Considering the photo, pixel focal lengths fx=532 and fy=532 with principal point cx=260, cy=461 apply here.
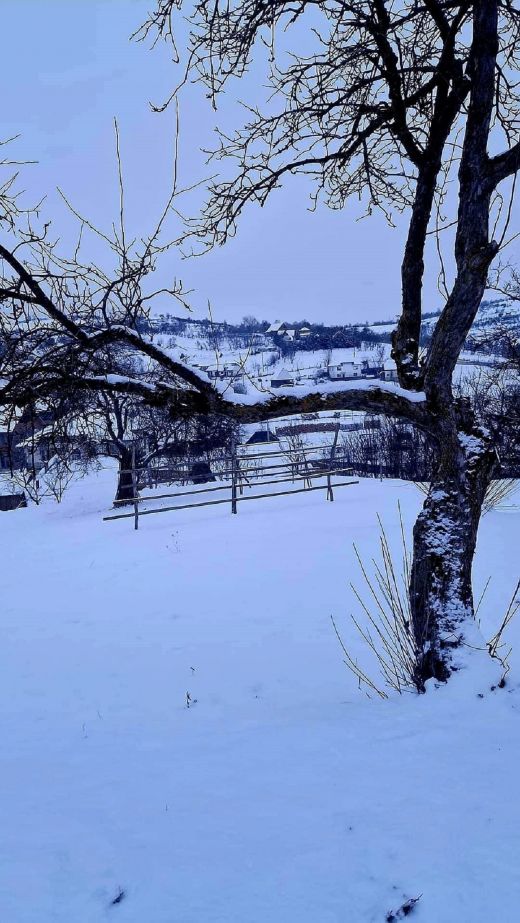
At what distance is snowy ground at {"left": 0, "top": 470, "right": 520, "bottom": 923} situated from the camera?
6.36 feet

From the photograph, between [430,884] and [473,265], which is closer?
[430,884]

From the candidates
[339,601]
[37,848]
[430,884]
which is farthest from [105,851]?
[339,601]

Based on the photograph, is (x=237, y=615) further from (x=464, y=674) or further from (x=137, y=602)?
(x=464, y=674)

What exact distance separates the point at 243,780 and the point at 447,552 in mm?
1772

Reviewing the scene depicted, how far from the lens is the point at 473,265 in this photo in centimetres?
308

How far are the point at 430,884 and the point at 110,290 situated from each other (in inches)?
116

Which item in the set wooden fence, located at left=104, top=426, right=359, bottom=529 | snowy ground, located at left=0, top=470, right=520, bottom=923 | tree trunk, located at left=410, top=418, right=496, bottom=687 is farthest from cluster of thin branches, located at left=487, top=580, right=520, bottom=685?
wooden fence, located at left=104, top=426, right=359, bottom=529

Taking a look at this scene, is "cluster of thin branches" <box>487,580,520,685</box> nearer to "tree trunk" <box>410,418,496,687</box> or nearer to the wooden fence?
"tree trunk" <box>410,418,496,687</box>

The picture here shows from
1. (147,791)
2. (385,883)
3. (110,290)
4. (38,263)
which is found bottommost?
(147,791)

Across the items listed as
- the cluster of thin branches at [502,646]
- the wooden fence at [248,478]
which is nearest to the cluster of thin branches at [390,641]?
the cluster of thin branches at [502,646]

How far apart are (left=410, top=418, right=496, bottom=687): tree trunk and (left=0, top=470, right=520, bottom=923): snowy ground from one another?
287 millimetres

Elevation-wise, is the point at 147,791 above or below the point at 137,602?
above

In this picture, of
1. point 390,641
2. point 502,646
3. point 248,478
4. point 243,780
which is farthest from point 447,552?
point 248,478

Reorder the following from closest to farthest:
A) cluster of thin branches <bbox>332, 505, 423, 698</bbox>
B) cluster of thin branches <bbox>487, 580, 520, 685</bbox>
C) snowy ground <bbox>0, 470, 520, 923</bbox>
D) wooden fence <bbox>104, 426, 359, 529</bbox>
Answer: snowy ground <bbox>0, 470, 520, 923</bbox>, cluster of thin branches <bbox>487, 580, 520, 685</bbox>, cluster of thin branches <bbox>332, 505, 423, 698</bbox>, wooden fence <bbox>104, 426, 359, 529</bbox>
